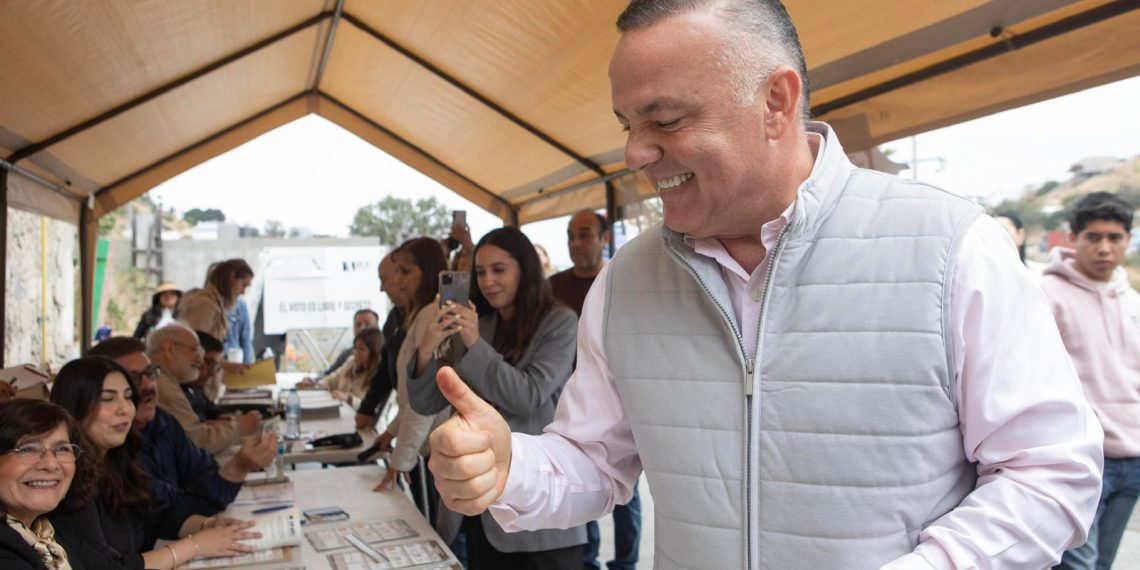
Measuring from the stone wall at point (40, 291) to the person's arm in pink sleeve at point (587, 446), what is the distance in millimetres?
4915

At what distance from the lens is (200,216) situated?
14.3 meters

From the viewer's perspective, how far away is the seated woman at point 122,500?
7.40 feet

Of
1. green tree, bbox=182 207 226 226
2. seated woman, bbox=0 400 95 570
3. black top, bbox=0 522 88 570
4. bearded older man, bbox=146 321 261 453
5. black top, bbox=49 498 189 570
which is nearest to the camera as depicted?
black top, bbox=0 522 88 570

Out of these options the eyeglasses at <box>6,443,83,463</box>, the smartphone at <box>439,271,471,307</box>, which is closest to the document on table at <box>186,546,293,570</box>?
the eyeglasses at <box>6,443,83,463</box>

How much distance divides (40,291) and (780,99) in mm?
7346

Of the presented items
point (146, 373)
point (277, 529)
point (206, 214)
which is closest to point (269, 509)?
point (277, 529)

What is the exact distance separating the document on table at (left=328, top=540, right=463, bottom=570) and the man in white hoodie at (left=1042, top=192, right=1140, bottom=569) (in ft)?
7.39

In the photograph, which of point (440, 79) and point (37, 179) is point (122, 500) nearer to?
point (37, 179)

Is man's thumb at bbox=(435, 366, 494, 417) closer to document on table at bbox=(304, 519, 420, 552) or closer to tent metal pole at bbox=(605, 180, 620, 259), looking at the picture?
document on table at bbox=(304, 519, 420, 552)

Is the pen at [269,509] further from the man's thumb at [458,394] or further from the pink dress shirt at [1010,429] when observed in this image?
the pink dress shirt at [1010,429]

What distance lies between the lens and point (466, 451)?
0.93 metres

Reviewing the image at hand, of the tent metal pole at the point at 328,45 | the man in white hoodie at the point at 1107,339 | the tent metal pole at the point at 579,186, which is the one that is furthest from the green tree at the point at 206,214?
the man in white hoodie at the point at 1107,339

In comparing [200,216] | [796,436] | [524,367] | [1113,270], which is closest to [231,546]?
[524,367]

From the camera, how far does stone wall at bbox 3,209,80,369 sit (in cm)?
555
